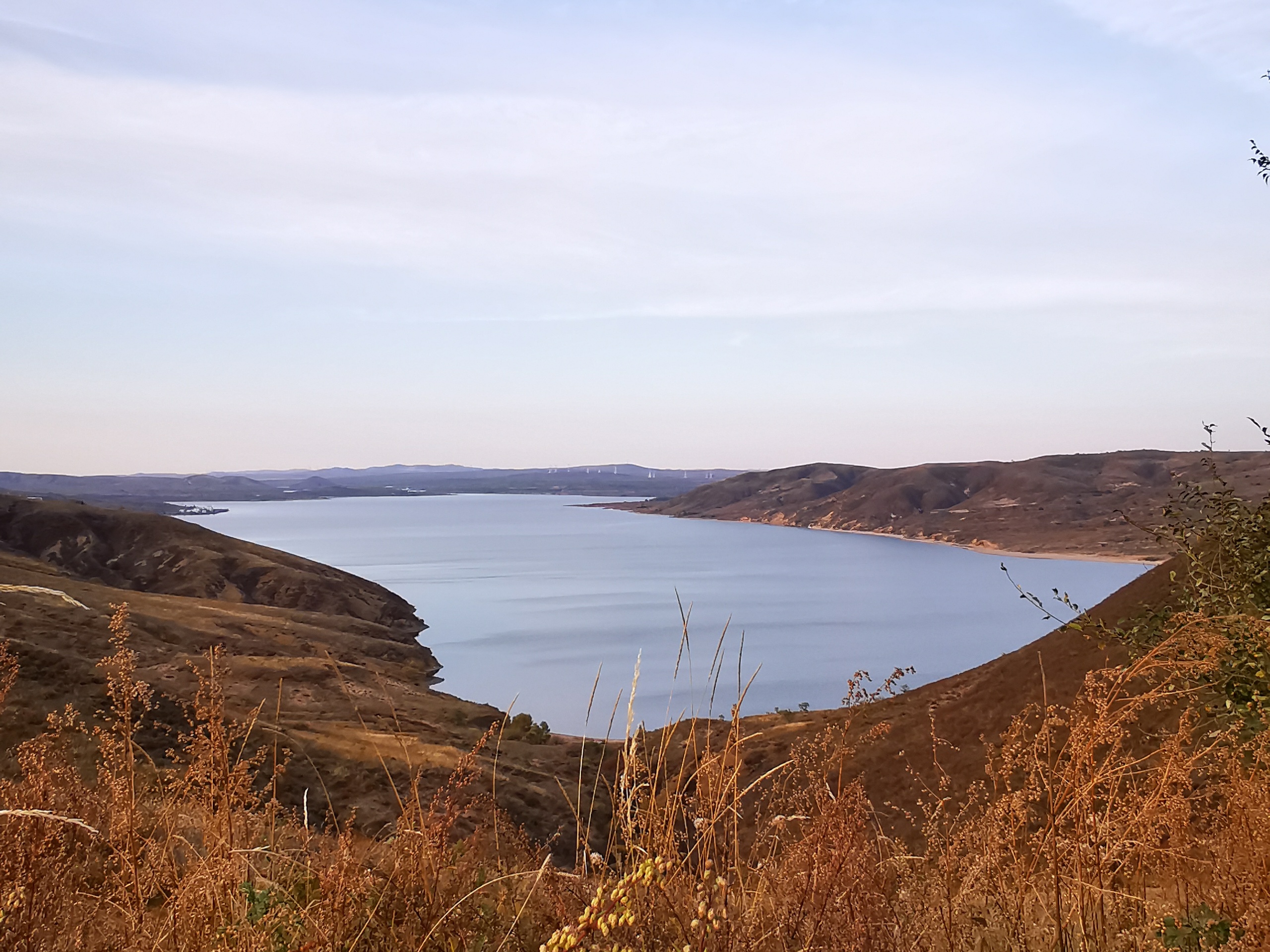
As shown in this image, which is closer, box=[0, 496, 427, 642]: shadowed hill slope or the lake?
the lake

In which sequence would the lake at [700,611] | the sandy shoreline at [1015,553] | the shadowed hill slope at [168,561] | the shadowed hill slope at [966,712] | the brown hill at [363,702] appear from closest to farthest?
the brown hill at [363,702], the shadowed hill slope at [966,712], the lake at [700,611], the shadowed hill slope at [168,561], the sandy shoreline at [1015,553]

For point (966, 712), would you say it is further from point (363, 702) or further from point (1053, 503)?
point (1053, 503)

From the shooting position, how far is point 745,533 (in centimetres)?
19238

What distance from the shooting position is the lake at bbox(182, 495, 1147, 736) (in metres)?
58.9

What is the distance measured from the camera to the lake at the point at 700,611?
5891 centimetres

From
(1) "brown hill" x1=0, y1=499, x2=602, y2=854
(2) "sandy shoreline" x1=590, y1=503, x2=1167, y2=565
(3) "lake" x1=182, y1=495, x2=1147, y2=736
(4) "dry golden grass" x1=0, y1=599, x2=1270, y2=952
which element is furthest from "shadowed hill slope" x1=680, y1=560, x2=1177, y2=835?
(2) "sandy shoreline" x1=590, y1=503, x2=1167, y2=565

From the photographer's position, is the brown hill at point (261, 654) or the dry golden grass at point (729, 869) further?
the brown hill at point (261, 654)

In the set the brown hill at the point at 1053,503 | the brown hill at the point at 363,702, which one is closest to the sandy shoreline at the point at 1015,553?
the brown hill at the point at 1053,503

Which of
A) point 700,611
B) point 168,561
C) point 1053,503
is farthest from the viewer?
point 1053,503

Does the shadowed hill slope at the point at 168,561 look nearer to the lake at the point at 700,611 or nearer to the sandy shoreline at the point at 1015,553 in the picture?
the lake at the point at 700,611

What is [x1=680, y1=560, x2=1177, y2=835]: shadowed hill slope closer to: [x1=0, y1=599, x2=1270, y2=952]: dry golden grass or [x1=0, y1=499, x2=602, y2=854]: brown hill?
[x1=0, y1=499, x2=602, y2=854]: brown hill

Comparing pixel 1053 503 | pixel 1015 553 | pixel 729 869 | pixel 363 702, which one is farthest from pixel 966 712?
pixel 1053 503

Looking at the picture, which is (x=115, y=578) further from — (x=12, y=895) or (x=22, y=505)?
(x=12, y=895)

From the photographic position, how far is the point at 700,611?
8744 centimetres
